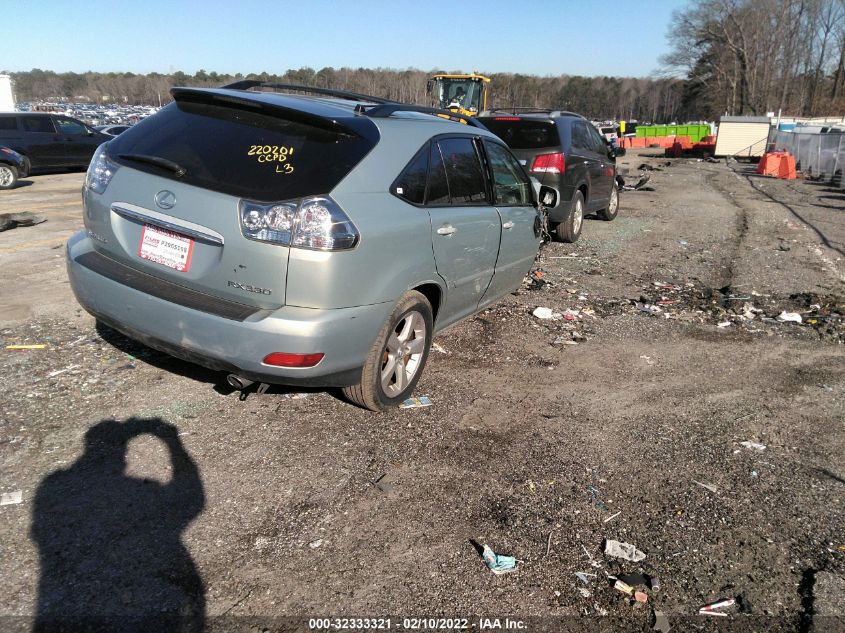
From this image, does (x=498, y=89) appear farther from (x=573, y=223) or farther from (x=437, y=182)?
(x=437, y=182)

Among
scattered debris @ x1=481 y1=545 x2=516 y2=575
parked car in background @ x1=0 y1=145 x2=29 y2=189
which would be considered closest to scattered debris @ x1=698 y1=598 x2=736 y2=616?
scattered debris @ x1=481 y1=545 x2=516 y2=575

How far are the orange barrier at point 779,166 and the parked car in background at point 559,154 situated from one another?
18851 mm

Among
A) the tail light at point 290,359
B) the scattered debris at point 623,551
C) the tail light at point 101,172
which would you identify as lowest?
the scattered debris at point 623,551

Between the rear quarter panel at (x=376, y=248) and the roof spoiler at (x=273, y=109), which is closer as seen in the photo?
the rear quarter panel at (x=376, y=248)

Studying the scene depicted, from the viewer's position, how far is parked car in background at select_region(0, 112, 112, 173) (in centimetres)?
1734

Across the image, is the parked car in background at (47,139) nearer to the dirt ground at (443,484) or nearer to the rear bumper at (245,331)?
the dirt ground at (443,484)

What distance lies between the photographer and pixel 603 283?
791 centimetres

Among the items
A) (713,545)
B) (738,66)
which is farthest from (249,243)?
(738,66)

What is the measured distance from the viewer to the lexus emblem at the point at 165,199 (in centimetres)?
336

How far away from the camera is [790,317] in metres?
6.66

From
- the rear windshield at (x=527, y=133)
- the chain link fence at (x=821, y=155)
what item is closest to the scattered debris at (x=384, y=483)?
the rear windshield at (x=527, y=133)

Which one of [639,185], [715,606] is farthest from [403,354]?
[639,185]

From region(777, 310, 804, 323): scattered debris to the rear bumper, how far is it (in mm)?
4853

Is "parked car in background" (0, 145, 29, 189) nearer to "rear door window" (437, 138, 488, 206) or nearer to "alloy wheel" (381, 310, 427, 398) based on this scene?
"rear door window" (437, 138, 488, 206)
